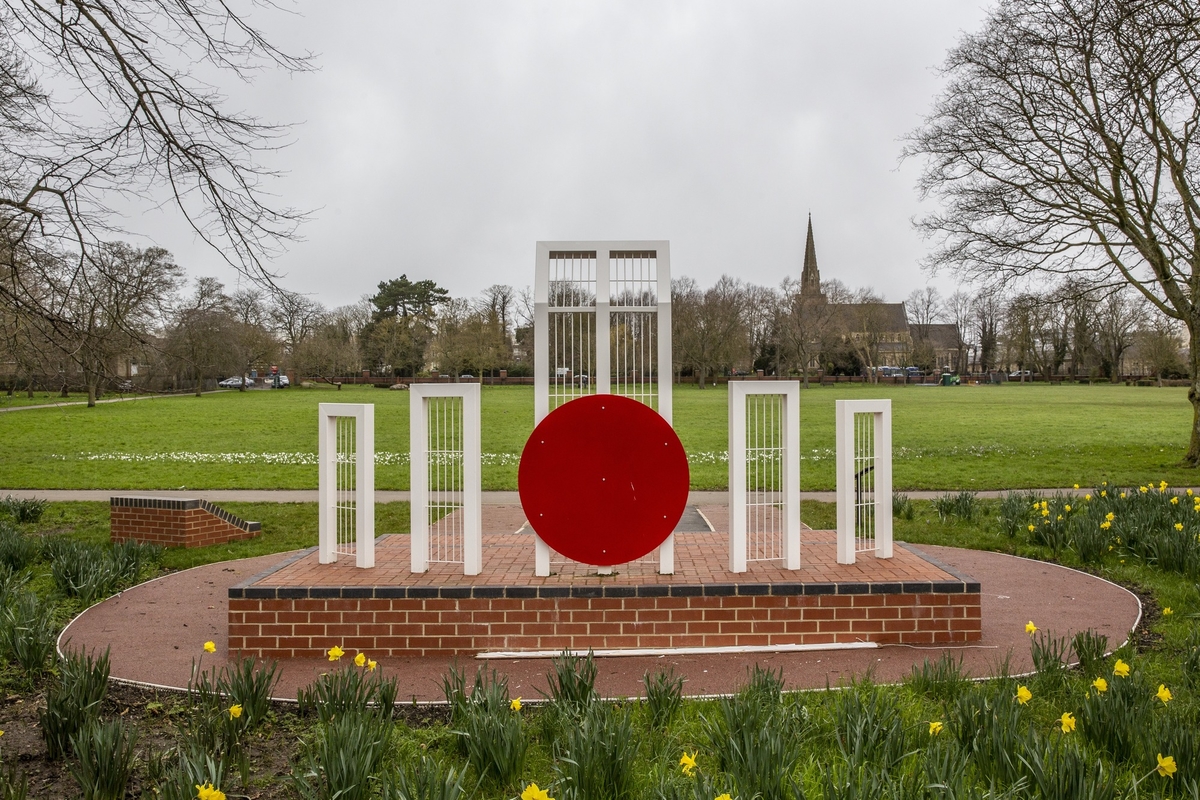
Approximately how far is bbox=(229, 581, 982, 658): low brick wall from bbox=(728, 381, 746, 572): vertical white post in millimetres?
439

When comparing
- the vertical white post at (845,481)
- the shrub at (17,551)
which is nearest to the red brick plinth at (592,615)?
the vertical white post at (845,481)

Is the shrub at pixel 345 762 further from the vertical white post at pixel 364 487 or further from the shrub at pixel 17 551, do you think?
the shrub at pixel 17 551

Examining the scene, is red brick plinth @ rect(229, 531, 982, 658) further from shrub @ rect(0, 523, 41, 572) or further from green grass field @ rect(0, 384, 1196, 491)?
green grass field @ rect(0, 384, 1196, 491)

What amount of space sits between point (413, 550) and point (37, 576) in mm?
4566

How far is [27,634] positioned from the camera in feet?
18.2

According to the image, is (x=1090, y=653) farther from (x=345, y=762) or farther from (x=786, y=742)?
(x=345, y=762)

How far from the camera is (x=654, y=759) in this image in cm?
398

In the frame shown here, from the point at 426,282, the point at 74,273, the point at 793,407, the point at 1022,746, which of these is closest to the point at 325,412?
the point at 793,407

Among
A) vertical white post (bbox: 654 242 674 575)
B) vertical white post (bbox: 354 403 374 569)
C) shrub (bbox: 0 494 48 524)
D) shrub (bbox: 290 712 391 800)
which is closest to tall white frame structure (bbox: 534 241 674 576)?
vertical white post (bbox: 654 242 674 575)

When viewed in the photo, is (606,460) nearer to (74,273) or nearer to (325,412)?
(325,412)

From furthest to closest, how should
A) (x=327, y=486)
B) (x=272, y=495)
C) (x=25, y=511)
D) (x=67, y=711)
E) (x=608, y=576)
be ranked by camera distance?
(x=272, y=495) → (x=25, y=511) → (x=327, y=486) → (x=608, y=576) → (x=67, y=711)

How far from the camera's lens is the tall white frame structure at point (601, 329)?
635 cm

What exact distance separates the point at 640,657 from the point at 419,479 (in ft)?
6.99

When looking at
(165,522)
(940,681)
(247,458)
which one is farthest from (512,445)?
(940,681)
